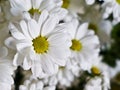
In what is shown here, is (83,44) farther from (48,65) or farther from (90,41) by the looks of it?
(48,65)

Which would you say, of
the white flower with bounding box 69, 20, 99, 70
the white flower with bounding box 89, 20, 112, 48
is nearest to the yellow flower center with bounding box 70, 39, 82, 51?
the white flower with bounding box 69, 20, 99, 70

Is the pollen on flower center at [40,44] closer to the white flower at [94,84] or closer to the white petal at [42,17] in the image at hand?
the white petal at [42,17]

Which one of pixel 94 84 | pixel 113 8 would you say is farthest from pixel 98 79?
pixel 113 8

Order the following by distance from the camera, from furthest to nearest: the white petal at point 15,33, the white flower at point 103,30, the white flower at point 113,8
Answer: the white flower at point 103,30, the white flower at point 113,8, the white petal at point 15,33

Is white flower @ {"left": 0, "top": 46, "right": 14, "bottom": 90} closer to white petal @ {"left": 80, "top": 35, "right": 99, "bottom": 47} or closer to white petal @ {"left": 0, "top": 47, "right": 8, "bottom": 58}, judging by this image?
white petal @ {"left": 0, "top": 47, "right": 8, "bottom": 58}

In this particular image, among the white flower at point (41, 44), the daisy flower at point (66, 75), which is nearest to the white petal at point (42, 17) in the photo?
the white flower at point (41, 44)

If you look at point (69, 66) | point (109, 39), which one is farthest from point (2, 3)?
point (109, 39)
